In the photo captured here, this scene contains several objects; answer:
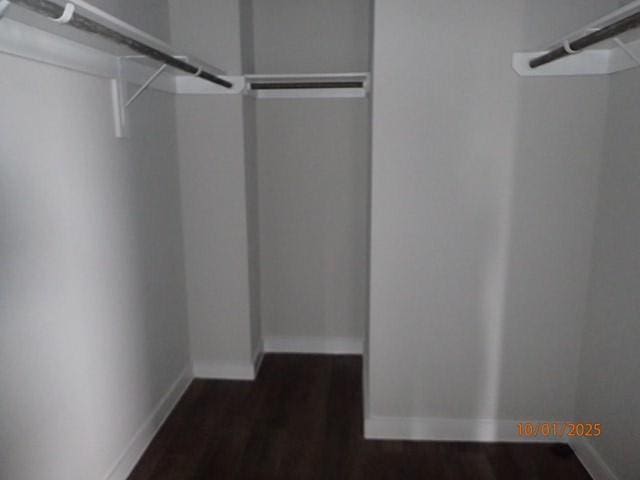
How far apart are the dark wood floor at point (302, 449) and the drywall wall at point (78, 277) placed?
0.20 m

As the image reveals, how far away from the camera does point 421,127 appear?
2.20m

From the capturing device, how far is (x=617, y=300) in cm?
198

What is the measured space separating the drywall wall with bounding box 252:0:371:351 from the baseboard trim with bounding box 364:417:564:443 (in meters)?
0.89

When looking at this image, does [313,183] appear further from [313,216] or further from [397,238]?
[397,238]

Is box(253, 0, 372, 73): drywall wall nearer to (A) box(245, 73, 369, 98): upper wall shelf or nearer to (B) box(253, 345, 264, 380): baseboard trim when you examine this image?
(A) box(245, 73, 369, 98): upper wall shelf

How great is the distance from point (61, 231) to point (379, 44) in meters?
1.52

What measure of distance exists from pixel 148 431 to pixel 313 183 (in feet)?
5.94

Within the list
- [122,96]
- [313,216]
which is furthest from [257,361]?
[122,96]

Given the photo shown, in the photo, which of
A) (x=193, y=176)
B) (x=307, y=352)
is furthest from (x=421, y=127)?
(x=307, y=352)

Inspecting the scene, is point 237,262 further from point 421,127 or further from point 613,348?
point 613,348

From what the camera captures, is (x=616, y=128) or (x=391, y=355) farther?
(x=391, y=355)

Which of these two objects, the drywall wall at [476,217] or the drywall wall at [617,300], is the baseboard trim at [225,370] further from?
the drywall wall at [617,300]

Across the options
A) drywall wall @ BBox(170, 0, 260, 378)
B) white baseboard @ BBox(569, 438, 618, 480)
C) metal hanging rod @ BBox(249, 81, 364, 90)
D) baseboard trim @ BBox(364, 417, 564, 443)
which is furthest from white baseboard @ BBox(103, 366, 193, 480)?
white baseboard @ BBox(569, 438, 618, 480)

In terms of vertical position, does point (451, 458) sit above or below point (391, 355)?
below
